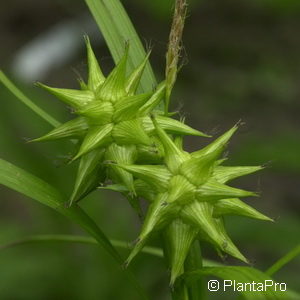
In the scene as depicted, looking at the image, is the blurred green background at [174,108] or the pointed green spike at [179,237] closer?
the pointed green spike at [179,237]

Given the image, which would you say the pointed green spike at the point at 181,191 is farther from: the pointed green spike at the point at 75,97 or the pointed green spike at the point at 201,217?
the pointed green spike at the point at 75,97

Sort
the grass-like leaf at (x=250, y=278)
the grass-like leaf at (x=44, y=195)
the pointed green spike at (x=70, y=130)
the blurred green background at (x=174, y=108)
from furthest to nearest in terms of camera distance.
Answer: the blurred green background at (x=174, y=108), the grass-like leaf at (x=44, y=195), the pointed green spike at (x=70, y=130), the grass-like leaf at (x=250, y=278)

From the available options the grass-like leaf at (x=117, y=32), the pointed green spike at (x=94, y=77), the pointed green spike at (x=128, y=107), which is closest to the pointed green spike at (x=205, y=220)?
the pointed green spike at (x=128, y=107)

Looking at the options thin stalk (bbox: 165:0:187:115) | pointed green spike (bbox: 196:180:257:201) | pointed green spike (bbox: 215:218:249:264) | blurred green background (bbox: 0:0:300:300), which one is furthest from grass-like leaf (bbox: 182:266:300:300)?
blurred green background (bbox: 0:0:300:300)

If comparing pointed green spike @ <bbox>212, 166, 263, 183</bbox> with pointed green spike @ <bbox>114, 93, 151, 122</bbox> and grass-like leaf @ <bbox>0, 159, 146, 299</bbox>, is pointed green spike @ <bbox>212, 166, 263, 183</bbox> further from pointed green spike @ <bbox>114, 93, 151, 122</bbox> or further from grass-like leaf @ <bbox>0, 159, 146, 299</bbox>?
grass-like leaf @ <bbox>0, 159, 146, 299</bbox>

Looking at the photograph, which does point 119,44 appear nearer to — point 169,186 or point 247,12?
point 169,186

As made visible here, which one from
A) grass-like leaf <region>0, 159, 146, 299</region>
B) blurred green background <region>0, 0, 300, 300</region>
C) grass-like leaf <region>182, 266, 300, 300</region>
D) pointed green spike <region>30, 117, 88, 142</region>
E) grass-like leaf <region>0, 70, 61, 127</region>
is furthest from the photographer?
blurred green background <region>0, 0, 300, 300</region>
